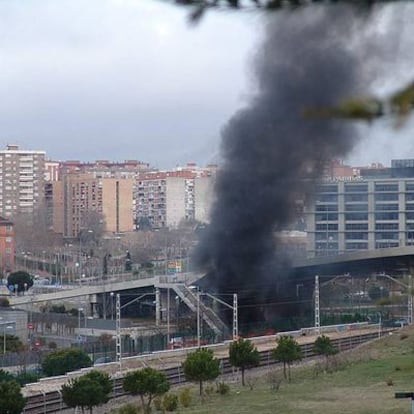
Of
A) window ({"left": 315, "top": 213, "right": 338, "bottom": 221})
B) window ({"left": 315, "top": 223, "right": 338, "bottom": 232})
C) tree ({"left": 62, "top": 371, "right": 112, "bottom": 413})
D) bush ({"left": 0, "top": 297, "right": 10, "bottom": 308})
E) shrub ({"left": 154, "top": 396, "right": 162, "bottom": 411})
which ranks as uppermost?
window ({"left": 315, "top": 213, "right": 338, "bottom": 221})

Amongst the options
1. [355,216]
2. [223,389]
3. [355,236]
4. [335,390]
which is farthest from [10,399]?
[355,236]

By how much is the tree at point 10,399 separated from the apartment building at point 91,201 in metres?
70.3

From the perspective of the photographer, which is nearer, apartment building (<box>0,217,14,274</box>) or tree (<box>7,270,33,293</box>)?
tree (<box>7,270,33,293</box>)

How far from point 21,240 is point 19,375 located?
1993 inches

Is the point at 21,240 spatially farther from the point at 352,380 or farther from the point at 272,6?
the point at 272,6

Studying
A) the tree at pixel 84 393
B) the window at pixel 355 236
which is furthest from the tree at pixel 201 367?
the window at pixel 355 236

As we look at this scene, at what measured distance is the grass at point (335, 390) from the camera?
15.1 metres

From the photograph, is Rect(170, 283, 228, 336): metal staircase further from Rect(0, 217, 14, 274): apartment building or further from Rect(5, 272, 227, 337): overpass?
Rect(0, 217, 14, 274): apartment building

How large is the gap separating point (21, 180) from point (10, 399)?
7849 cm

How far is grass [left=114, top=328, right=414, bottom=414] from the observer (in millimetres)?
15070

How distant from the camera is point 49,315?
121 feet

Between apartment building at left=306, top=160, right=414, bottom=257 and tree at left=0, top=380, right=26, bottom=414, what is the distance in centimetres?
3266

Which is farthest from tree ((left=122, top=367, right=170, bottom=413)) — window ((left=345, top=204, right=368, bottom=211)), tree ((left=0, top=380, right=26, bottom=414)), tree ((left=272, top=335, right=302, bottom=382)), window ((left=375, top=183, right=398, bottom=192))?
window ((left=345, top=204, right=368, bottom=211))

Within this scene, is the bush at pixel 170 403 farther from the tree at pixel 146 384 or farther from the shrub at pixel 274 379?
the shrub at pixel 274 379
